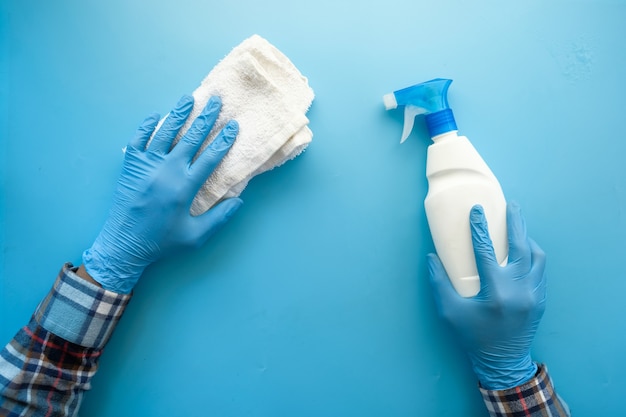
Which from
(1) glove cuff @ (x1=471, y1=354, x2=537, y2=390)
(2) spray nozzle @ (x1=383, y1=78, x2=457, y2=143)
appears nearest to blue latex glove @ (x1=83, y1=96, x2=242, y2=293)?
(2) spray nozzle @ (x1=383, y1=78, x2=457, y2=143)

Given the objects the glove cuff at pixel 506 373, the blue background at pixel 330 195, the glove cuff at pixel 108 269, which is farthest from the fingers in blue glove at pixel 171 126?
the glove cuff at pixel 506 373

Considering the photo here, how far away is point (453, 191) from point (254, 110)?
0.43 meters

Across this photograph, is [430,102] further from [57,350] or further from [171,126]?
[57,350]

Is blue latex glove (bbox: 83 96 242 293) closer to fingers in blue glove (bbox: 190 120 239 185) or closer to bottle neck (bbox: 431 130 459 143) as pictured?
fingers in blue glove (bbox: 190 120 239 185)

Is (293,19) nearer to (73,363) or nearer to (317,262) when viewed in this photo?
(317,262)

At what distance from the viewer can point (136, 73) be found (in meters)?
0.91

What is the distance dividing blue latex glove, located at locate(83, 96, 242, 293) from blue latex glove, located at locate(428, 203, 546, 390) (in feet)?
1.62

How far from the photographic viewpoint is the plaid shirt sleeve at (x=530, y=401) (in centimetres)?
84

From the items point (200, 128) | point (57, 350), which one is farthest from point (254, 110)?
point (57, 350)

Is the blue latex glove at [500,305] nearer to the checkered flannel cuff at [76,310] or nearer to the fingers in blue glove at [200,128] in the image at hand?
the fingers in blue glove at [200,128]

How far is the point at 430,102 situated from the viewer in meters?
0.86

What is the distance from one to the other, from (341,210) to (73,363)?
639mm

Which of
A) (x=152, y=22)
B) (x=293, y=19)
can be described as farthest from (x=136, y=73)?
(x=293, y=19)

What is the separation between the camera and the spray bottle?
830mm
